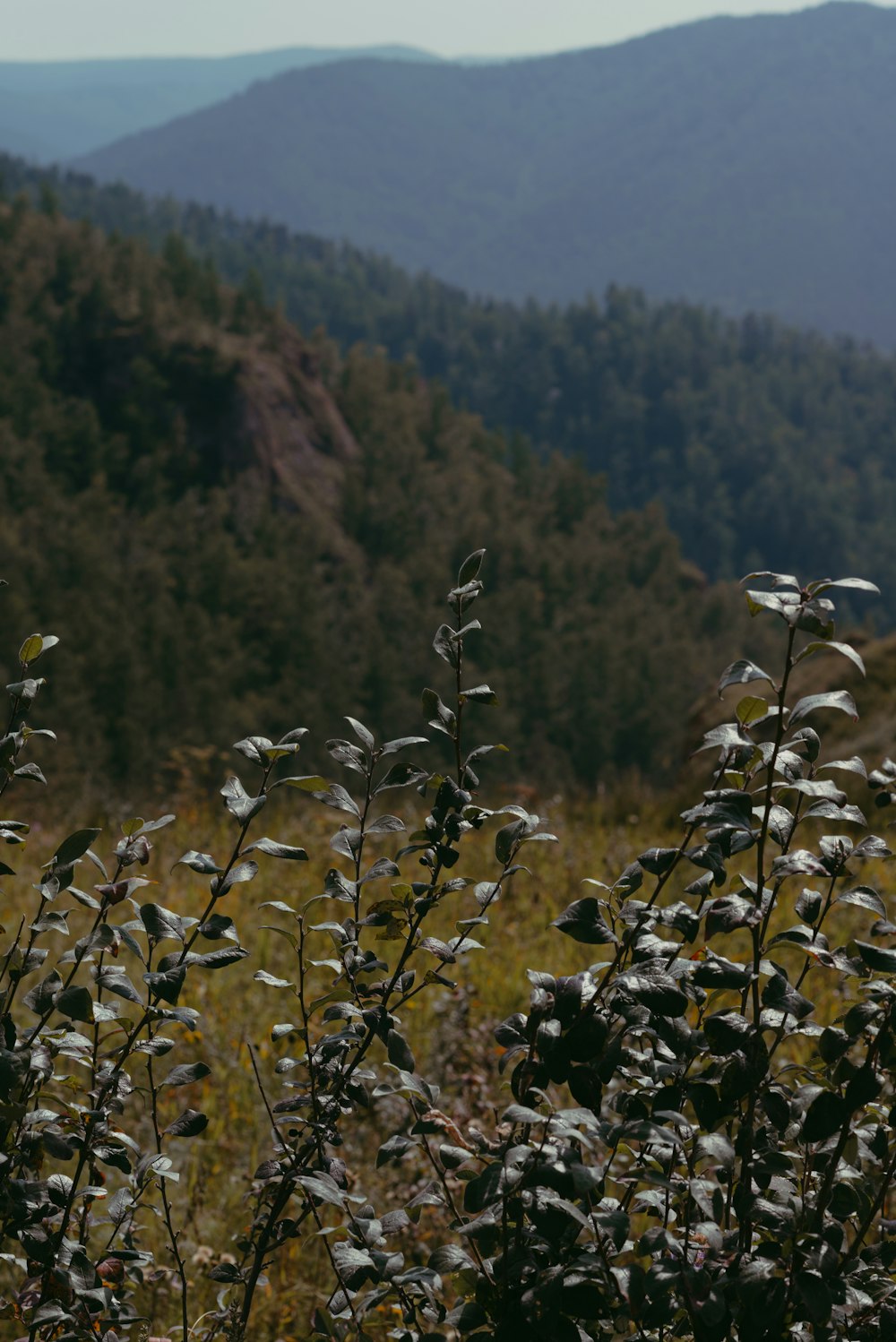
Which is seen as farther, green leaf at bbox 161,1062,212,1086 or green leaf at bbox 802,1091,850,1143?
green leaf at bbox 161,1062,212,1086

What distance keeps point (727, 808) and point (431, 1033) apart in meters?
2.83

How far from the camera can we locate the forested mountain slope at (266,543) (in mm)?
46719

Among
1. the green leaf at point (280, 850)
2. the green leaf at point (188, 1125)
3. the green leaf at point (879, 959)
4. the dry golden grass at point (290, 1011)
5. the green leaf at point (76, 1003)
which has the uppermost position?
the green leaf at point (280, 850)

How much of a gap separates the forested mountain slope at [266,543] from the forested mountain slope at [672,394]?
40958 mm

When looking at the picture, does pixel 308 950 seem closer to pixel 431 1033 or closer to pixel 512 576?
pixel 431 1033

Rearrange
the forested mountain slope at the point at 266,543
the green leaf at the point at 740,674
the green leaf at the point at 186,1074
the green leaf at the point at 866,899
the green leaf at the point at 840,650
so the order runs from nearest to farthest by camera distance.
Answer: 1. the green leaf at the point at 840,650
2. the green leaf at the point at 740,674
3. the green leaf at the point at 866,899
4. the green leaf at the point at 186,1074
5. the forested mountain slope at the point at 266,543

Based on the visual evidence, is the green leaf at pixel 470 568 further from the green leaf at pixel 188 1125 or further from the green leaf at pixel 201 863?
the green leaf at pixel 188 1125

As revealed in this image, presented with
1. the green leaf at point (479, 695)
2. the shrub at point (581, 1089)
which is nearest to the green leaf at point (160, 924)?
the shrub at point (581, 1089)

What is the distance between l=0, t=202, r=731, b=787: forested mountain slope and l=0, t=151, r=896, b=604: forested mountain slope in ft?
134

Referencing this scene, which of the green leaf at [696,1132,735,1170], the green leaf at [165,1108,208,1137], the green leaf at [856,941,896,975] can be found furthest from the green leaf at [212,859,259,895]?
the green leaf at [856,941,896,975]

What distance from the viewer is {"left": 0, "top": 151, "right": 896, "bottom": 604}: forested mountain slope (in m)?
116

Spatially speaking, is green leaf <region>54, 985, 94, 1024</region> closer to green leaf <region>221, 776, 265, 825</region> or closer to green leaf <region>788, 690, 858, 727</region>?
green leaf <region>221, 776, 265, 825</region>

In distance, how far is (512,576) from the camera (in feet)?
220

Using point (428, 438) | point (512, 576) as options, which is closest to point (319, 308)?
point (428, 438)
